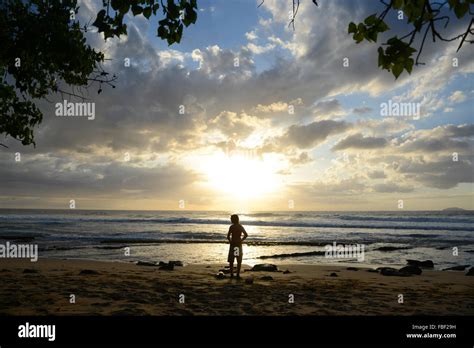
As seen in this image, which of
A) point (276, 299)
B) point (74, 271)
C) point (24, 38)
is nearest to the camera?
point (24, 38)

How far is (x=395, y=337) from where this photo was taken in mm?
4609

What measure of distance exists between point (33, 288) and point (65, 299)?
6.65 ft

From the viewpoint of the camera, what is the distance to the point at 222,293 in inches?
416

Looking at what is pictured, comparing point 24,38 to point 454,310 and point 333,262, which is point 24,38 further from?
point 333,262

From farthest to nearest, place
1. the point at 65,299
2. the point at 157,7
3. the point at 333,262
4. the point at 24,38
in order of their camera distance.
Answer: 1. the point at 333,262
2. the point at 65,299
3. the point at 24,38
4. the point at 157,7

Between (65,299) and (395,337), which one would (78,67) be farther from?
(395,337)

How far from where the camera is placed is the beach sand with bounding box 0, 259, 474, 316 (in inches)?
336

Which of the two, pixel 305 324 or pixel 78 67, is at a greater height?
pixel 78 67

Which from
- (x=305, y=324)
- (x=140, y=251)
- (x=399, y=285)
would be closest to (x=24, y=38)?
(x=305, y=324)

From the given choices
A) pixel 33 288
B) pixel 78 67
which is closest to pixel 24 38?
pixel 78 67

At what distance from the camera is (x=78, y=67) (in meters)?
7.90

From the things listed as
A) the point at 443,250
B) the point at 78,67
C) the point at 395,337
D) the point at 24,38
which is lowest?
the point at 443,250

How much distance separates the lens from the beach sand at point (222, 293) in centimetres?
852

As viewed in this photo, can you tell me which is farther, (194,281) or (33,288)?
(194,281)
